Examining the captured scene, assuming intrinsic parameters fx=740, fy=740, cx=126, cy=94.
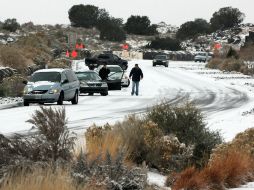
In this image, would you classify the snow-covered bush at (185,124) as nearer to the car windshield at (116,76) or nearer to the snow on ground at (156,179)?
the snow on ground at (156,179)

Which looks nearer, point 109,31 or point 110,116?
point 110,116

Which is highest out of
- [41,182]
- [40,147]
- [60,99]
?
[41,182]

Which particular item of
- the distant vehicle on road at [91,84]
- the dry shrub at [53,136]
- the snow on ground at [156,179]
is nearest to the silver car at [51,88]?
the distant vehicle on road at [91,84]

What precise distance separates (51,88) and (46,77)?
138 cm

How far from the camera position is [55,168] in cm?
844

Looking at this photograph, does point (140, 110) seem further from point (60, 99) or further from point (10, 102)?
point (10, 102)

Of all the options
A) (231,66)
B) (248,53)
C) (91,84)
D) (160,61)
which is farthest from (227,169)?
(248,53)

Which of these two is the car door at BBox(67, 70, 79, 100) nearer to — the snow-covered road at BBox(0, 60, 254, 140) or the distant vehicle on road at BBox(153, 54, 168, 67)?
the snow-covered road at BBox(0, 60, 254, 140)

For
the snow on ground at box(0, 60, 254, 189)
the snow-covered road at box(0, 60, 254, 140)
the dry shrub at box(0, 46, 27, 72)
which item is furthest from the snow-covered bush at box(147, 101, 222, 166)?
the dry shrub at box(0, 46, 27, 72)

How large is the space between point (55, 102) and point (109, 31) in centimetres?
12919

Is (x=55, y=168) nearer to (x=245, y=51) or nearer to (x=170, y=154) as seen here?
(x=170, y=154)

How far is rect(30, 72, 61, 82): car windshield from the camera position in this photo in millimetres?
30875

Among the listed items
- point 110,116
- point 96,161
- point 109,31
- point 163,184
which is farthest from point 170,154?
point 109,31

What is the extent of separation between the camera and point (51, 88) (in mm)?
29984
